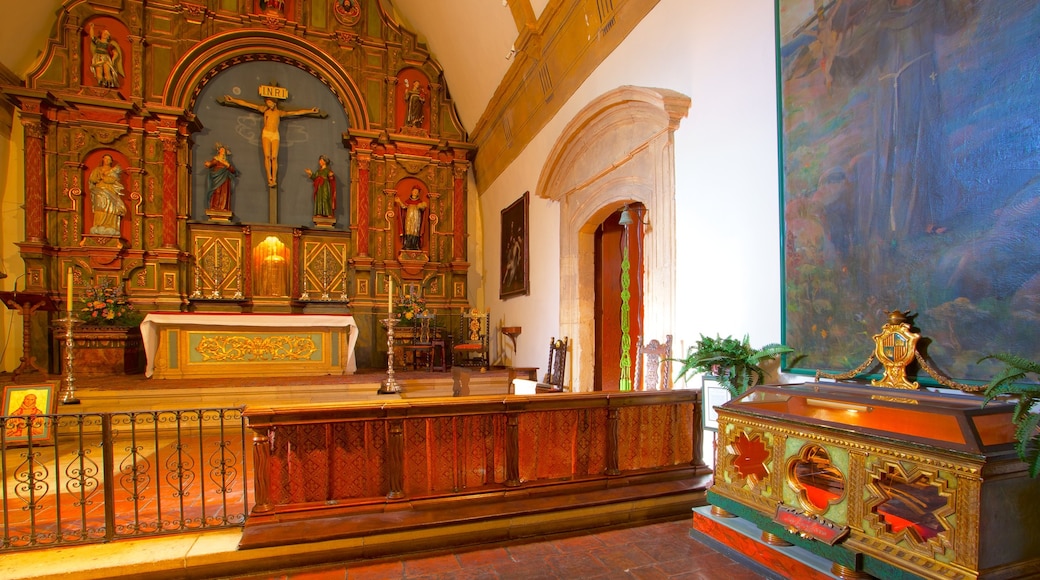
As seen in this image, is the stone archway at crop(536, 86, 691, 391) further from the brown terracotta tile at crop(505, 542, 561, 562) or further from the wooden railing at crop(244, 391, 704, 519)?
the brown terracotta tile at crop(505, 542, 561, 562)

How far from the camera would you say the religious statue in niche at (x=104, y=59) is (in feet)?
30.5

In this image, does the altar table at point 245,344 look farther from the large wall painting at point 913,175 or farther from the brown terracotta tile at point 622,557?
the large wall painting at point 913,175

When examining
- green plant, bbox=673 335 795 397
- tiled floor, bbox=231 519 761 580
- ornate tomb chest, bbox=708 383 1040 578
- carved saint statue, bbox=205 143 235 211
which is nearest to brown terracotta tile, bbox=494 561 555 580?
tiled floor, bbox=231 519 761 580

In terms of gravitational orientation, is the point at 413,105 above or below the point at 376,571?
above

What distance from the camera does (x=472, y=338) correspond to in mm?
10016

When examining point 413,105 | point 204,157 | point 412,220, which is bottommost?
point 412,220

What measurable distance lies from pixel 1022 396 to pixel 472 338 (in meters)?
8.57

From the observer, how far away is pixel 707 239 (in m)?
4.12

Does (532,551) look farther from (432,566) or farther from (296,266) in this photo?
(296,266)

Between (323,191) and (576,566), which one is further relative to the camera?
(323,191)

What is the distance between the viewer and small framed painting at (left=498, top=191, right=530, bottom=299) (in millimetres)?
8430

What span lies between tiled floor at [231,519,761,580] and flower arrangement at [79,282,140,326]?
7.48 meters

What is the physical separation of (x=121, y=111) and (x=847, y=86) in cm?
1147

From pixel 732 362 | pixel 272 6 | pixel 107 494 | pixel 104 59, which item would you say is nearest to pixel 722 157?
pixel 732 362
